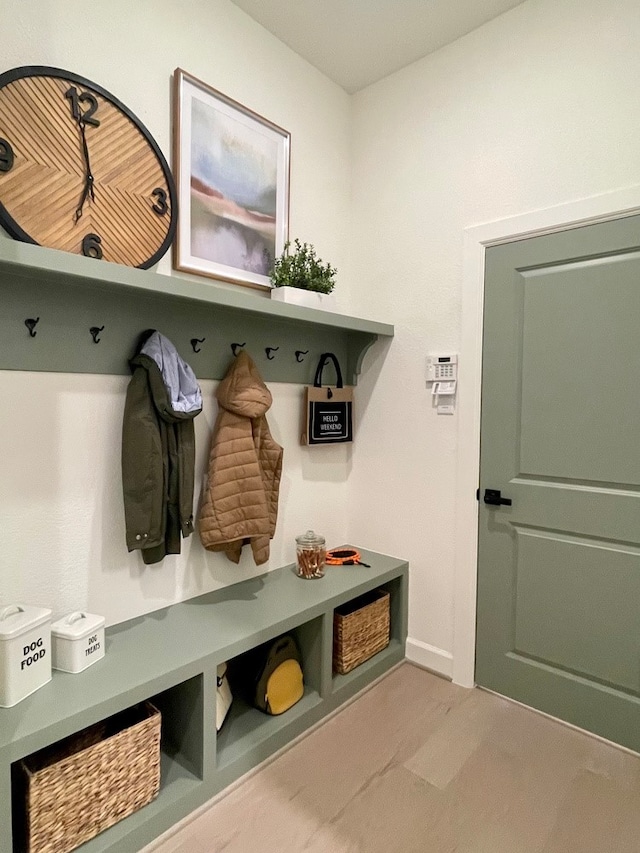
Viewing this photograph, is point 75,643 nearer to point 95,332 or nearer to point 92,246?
point 95,332

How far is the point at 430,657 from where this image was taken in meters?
2.36

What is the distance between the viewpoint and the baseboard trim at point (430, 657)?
2.30 meters

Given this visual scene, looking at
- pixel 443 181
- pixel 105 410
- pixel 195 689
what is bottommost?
pixel 195 689

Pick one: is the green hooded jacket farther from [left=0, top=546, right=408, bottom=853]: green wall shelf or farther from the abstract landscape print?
the abstract landscape print

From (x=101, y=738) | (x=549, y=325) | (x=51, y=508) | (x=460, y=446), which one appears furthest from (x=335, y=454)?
(x=101, y=738)

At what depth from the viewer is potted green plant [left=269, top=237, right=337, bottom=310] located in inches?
81.5

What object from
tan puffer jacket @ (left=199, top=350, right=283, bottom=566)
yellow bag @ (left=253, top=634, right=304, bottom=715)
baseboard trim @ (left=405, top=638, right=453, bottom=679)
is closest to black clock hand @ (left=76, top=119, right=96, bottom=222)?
tan puffer jacket @ (left=199, top=350, right=283, bottom=566)

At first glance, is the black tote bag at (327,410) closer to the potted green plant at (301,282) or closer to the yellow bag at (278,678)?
the potted green plant at (301,282)

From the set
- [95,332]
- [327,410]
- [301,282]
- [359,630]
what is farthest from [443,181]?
[359,630]

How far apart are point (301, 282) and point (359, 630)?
1.55 m

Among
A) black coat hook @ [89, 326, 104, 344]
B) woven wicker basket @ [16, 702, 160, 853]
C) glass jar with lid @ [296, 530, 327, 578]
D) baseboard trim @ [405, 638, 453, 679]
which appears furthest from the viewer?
baseboard trim @ [405, 638, 453, 679]

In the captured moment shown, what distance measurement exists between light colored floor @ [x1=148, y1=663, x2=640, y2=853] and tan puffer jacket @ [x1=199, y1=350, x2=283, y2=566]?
2.52 feet

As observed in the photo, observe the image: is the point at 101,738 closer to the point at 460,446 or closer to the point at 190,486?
the point at 190,486

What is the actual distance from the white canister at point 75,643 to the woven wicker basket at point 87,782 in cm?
21
